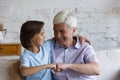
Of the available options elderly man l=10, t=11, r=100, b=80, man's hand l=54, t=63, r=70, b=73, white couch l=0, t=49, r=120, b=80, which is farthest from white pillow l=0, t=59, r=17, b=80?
white couch l=0, t=49, r=120, b=80

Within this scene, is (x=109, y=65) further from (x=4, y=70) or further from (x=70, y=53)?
(x=4, y=70)

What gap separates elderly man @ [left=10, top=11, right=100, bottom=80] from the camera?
1656mm

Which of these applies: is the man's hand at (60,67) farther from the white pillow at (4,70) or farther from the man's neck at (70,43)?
the white pillow at (4,70)

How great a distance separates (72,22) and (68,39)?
122mm

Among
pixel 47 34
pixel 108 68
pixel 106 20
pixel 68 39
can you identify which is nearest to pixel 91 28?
pixel 106 20

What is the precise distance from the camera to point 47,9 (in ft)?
9.93

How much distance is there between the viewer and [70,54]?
1.76m

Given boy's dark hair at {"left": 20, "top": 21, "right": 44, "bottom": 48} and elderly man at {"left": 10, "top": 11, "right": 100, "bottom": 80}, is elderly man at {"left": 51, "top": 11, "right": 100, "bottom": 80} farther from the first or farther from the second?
boy's dark hair at {"left": 20, "top": 21, "right": 44, "bottom": 48}

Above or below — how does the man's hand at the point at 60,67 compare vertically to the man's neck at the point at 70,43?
below

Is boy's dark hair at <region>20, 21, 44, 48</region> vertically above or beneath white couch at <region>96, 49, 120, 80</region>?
above

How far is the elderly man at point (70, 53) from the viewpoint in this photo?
1672 mm

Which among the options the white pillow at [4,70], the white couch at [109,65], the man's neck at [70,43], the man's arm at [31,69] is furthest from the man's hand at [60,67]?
the white couch at [109,65]

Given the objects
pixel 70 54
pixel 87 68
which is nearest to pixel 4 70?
pixel 70 54

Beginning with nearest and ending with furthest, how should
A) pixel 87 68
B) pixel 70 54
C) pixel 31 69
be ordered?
pixel 31 69 < pixel 87 68 < pixel 70 54
